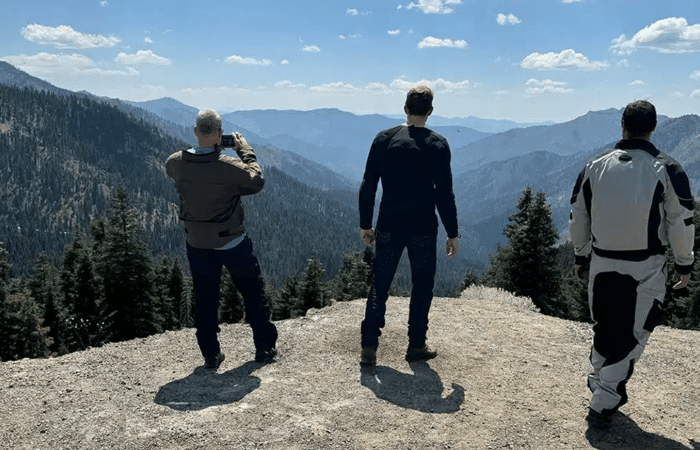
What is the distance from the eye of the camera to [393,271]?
6539mm

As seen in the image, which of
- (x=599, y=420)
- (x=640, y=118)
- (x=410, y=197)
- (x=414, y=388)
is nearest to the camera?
(x=640, y=118)

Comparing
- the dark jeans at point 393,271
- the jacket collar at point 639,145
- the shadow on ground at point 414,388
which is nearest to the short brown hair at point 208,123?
the dark jeans at point 393,271

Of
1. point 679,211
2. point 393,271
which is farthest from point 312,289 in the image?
point 679,211

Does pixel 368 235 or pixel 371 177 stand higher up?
pixel 371 177

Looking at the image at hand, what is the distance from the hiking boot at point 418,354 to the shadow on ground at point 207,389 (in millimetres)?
2243

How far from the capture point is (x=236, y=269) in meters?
6.39

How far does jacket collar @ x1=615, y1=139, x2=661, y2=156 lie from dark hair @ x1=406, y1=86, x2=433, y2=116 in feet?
7.82

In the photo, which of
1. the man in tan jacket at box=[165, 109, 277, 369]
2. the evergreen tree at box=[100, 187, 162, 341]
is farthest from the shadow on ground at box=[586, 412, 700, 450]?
the evergreen tree at box=[100, 187, 162, 341]

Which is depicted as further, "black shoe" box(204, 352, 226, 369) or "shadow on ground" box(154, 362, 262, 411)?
"black shoe" box(204, 352, 226, 369)

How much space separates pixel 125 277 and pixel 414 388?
1076 inches

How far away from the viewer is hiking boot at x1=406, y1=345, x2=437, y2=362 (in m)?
7.14

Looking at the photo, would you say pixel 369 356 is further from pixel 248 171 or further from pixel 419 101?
pixel 419 101

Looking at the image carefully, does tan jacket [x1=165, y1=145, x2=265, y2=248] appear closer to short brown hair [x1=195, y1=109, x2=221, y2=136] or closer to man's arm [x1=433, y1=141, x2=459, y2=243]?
short brown hair [x1=195, y1=109, x2=221, y2=136]

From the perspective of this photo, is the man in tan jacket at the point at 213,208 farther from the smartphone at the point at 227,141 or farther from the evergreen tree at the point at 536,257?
the evergreen tree at the point at 536,257
